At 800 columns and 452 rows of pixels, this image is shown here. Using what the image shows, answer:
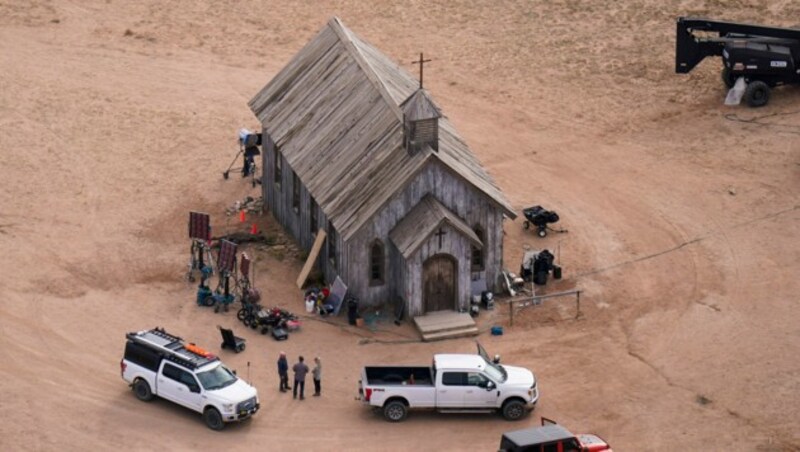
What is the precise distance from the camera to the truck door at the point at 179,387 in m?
57.4

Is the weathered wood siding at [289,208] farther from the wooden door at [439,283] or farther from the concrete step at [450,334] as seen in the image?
the concrete step at [450,334]

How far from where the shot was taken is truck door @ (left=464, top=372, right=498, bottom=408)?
57531mm

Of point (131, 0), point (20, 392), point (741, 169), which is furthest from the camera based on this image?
point (131, 0)

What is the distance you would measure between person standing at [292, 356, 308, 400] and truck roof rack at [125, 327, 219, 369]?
8.99 ft

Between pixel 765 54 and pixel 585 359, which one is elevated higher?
pixel 765 54

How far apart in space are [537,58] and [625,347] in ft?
100

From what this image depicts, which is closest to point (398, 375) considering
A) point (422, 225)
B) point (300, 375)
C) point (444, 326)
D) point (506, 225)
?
point (300, 375)

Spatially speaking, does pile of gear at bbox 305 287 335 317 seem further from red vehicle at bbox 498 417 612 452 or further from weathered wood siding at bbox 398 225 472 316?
red vehicle at bbox 498 417 612 452

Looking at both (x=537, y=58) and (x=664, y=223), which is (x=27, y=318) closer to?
(x=664, y=223)

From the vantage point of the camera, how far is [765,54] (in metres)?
82.2

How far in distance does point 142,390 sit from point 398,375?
28.8 ft

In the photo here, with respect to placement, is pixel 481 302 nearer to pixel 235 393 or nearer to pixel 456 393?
pixel 456 393

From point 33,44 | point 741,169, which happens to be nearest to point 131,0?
point 33,44

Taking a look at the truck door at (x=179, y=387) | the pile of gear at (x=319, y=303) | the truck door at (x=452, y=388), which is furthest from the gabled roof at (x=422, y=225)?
the truck door at (x=179, y=387)
